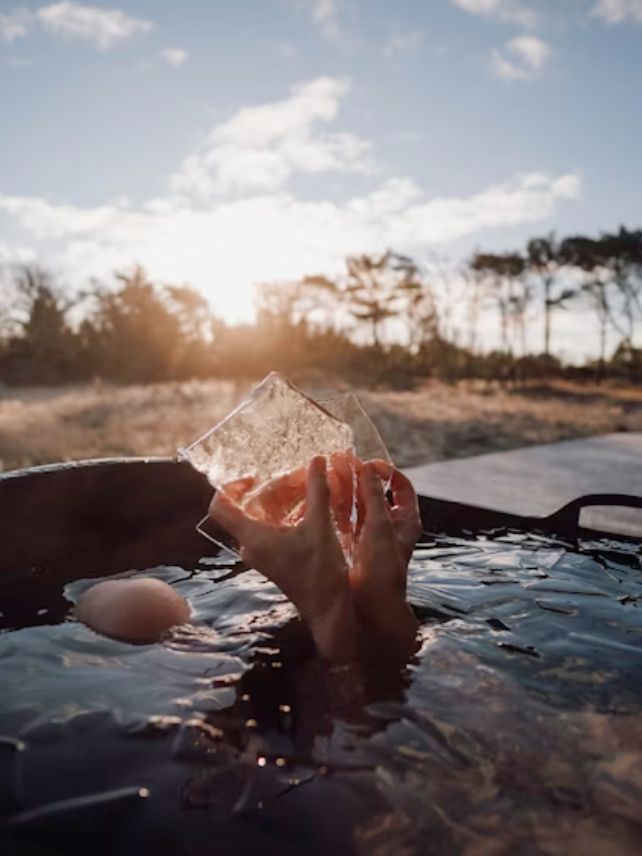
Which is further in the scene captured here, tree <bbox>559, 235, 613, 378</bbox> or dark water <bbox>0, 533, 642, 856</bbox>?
tree <bbox>559, 235, 613, 378</bbox>

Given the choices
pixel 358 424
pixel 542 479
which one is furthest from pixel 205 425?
pixel 358 424

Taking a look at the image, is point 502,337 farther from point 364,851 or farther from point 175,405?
point 364,851

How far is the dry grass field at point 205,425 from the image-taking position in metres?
6.84

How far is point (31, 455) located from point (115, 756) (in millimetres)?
5478

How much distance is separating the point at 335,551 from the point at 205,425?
273 inches

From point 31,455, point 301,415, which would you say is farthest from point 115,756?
point 31,455

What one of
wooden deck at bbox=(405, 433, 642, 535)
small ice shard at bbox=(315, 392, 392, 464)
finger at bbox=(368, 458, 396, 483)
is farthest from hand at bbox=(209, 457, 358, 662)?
wooden deck at bbox=(405, 433, 642, 535)

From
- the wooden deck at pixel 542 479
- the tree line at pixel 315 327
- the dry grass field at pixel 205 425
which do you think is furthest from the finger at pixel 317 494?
the tree line at pixel 315 327

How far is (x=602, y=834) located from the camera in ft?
3.76

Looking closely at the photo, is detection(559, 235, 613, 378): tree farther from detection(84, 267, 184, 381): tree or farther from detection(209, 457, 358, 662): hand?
detection(209, 457, 358, 662): hand

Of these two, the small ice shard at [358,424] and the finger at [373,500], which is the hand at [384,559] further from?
the small ice shard at [358,424]

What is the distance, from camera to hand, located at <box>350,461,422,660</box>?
154cm

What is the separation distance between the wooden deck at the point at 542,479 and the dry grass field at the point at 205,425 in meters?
1.26

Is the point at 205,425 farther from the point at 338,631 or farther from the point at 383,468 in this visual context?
the point at 338,631
